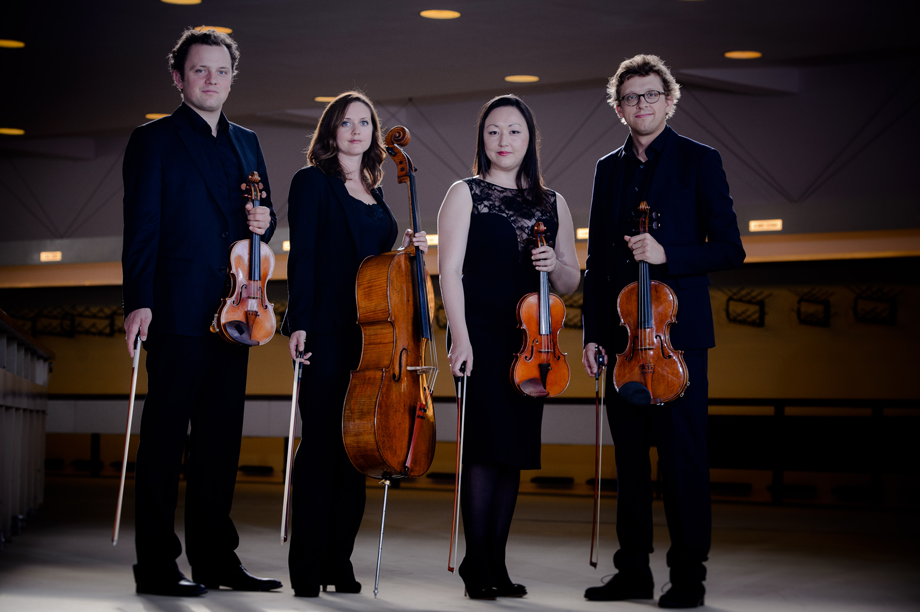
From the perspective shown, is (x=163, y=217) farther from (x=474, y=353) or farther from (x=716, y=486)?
(x=716, y=486)

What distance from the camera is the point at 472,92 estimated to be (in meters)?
8.56

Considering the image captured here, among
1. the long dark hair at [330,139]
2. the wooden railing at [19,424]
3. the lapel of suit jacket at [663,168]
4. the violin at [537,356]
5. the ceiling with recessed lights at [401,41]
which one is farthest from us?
the ceiling with recessed lights at [401,41]

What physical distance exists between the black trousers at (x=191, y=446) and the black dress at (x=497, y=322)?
2.39 ft

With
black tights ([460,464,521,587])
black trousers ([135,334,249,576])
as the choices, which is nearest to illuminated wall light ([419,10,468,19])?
black trousers ([135,334,249,576])

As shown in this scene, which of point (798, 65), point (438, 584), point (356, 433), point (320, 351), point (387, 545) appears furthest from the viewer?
point (798, 65)

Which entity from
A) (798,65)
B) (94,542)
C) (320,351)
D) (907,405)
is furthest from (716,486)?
(320,351)

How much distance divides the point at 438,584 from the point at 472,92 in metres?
5.81

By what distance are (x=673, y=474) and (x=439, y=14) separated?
3.94 meters

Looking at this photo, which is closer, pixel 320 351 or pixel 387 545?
pixel 320 351

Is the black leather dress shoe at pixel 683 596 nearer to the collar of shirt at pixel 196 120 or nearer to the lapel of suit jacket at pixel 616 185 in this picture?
the lapel of suit jacket at pixel 616 185

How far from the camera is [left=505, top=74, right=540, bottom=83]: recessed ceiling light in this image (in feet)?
25.7

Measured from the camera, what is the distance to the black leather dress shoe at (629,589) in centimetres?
308

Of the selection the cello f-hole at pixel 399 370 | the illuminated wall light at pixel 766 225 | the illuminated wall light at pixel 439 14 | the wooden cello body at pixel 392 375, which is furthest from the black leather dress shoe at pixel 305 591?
the illuminated wall light at pixel 766 225

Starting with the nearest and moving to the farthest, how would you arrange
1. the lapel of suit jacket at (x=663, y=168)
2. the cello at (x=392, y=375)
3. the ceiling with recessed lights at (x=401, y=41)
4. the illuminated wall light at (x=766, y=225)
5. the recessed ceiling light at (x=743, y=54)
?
the cello at (x=392, y=375), the lapel of suit jacket at (x=663, y=168), the ceiling with recessed lights at (x=401, y=41), the recessed ceiling light at (x=743, y=54), the illuminated wall light at (x=766, y=225)
